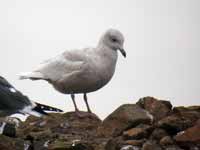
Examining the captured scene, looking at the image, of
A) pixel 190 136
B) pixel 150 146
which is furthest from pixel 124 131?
pixel 190 136

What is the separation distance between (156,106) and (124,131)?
2.53 ft

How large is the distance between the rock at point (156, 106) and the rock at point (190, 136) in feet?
3.01

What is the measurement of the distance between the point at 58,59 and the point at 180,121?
11.7 ft

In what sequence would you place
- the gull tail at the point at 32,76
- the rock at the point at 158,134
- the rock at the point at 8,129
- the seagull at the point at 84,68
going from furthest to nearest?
the gull tail at the point at 32,76 < the seagull at the point at 84,68 < the rock at the point at 8,129 < the rock at the point at 158,134

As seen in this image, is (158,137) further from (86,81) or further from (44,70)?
(44,70)

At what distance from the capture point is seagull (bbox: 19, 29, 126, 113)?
8.67m

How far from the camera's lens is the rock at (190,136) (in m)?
5.96

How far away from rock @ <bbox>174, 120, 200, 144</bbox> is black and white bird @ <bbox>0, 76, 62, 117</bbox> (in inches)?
78.5

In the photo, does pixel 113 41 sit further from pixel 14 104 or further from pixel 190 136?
pixel 190 136

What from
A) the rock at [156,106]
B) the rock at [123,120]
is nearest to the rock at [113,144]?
the rock at [123,120]

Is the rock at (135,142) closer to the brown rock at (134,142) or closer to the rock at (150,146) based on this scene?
the brown rock at (134,142)

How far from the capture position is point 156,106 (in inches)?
285

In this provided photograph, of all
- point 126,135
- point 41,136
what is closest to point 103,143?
point 126,135

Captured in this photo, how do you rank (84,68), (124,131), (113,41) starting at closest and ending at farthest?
(124,131), (84,68), (113,41)
